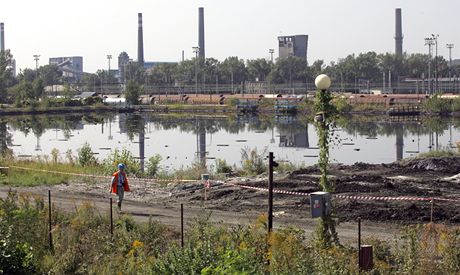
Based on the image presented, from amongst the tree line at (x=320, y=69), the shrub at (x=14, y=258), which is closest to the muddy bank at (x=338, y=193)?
the shrub at (x=14, y=258)

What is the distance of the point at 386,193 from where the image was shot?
80.2 feet

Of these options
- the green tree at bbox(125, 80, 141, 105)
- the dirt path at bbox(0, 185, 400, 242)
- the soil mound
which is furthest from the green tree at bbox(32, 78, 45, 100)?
the dirt path at bbox(0, 185, 400, 242)

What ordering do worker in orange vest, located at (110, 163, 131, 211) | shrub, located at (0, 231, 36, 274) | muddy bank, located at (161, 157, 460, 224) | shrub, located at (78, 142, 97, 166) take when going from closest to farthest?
shrub, located at (0, 231, 36, 274) < muddy bank, located at (161, 157, 460, 224) < worker in orange vest, located at (110, 163, 131, 211) < shrub, located at (78, 142, 97, 166)

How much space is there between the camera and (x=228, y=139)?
208 feet

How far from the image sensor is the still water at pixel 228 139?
162 feet

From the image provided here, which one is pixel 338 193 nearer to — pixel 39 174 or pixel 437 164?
pixel 437 164

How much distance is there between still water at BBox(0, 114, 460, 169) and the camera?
49.2 meters

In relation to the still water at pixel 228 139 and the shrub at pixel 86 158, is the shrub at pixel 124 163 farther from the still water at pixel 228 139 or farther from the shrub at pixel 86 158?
the still water at pixel 228 139

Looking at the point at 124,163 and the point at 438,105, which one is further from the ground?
the point at 438,105

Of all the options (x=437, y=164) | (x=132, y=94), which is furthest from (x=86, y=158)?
(x=132, y=94)

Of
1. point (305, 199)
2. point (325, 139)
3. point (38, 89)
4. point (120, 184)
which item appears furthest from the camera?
point (38, 89)

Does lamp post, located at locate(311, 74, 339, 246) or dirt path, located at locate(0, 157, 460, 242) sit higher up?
lamp post, located at locate(311, 74, 339, 246)

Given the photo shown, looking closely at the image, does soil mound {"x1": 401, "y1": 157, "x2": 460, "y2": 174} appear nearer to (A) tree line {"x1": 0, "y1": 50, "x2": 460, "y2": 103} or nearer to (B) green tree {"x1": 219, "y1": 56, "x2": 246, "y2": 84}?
(A) tree line {"x1": 0, "y1": 50, "x2": 460, "y2": 103}

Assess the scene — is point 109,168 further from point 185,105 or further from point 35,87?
Result: point 35,87
